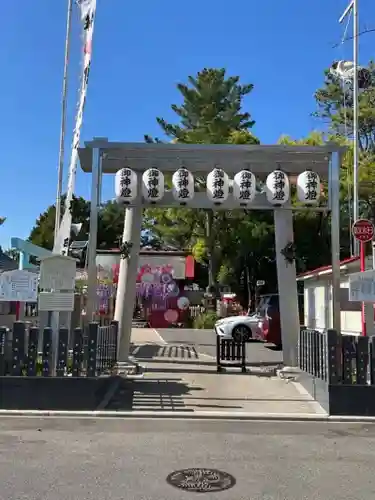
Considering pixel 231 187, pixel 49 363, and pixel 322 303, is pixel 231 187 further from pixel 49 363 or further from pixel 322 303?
pixel 322 303

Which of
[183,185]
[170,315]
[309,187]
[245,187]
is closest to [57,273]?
[183,185]

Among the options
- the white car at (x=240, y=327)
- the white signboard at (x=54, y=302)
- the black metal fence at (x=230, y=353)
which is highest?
the white signboard at (x=54, y=302)

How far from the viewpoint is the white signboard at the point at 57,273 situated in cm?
949

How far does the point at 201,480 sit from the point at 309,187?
8.03m

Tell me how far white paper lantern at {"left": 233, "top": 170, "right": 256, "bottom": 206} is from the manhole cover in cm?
742

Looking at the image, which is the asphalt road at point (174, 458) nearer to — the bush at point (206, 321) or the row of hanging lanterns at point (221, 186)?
the row of hanging lanterns at point (221, 186)

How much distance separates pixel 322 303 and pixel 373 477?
1472 centimetres

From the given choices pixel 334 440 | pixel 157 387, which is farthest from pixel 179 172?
pixel 334 440

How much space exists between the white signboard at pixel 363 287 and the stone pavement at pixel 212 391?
6.37 ft

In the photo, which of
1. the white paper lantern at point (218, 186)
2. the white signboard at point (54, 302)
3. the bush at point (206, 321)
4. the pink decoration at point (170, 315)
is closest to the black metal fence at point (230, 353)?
the white paper lantern at point (218, 186)

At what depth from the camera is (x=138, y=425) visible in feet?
24.3

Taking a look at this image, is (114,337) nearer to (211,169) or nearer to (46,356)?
(46,356)

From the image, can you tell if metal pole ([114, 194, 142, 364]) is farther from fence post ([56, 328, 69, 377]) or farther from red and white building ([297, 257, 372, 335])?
red and white building ([297, 257, 372, 335])

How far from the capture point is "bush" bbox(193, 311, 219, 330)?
30.5 metres
